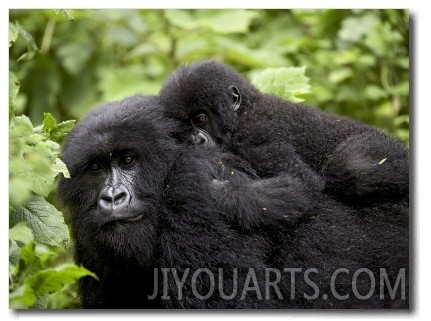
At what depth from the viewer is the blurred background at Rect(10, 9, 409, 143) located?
19.7 feet

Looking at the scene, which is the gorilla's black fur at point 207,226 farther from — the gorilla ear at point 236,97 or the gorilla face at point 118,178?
the gorilla ear at point 236,97

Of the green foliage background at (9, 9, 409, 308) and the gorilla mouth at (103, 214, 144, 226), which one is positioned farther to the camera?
the green foliage background at (9, 9, 409, 308)

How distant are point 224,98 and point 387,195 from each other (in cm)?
115

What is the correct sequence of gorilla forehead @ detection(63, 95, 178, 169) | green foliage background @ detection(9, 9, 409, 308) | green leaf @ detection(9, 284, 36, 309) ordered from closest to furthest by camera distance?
green leaf @ detection(9, 284, 36, 309)
gorilla forehead @ detection(63, 95, 178, 169)
green foliage background @ detection(9, 9, 409, 308)

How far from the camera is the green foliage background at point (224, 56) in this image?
18.8 feet

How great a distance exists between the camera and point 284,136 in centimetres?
429

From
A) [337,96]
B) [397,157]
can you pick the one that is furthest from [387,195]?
[337,96]

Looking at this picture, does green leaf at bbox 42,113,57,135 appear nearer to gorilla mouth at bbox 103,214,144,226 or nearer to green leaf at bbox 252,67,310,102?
gorilla mouth at bbox 103,214,144,226

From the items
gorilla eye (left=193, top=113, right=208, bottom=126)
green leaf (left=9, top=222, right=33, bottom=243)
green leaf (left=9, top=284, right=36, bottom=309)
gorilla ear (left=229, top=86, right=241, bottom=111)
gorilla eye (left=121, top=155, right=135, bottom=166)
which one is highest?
gorilla ear (left=229, top=86, right=241, bottom=111)

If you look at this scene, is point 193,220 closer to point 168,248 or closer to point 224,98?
point 168,248

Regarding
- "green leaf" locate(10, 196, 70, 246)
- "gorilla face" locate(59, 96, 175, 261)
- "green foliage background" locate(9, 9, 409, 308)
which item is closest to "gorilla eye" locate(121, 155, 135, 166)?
"gorilla face" locate(59, 96, 175, 261)

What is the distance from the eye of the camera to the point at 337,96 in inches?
255

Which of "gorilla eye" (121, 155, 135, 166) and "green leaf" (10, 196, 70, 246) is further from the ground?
"gorilla eye" (121, 155, 135, 166)

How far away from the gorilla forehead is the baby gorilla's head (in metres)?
0.18
